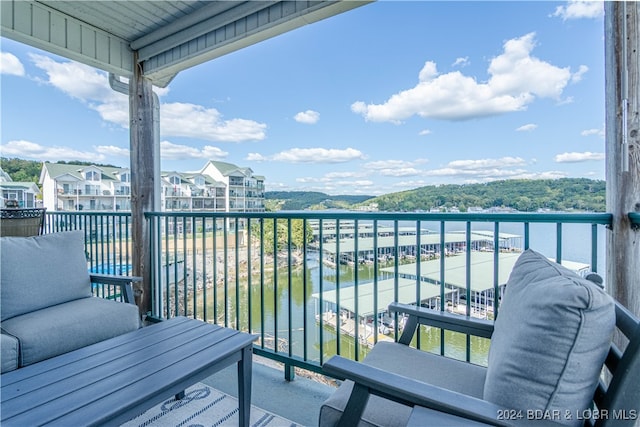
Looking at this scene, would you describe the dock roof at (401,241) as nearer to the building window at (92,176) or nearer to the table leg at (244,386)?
the table leg at (244,386)

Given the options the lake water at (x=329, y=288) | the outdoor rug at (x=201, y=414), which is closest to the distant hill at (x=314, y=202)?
the lake water at (x=329, y=288)

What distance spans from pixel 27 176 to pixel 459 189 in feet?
17.9

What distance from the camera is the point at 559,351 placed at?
28.7 inches

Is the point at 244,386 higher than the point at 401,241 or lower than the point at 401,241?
lower

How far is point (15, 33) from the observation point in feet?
8.24

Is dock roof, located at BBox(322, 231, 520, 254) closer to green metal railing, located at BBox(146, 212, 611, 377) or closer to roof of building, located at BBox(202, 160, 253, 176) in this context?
green metal railing, located at BBox(146, 212, 611, 377)

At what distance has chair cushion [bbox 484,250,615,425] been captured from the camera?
2.36 ft

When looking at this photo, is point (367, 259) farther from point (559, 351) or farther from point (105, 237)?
point (105, 237)

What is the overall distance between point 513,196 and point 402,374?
123cm

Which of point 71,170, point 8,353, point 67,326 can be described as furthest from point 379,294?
point 71,170

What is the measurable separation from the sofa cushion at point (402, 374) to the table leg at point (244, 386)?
0.62 m

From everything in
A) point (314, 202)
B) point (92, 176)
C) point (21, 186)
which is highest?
point (92, 176)

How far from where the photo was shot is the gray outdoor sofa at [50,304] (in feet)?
5.47

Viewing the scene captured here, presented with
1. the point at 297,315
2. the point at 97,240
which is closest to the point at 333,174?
the point at 297,315
